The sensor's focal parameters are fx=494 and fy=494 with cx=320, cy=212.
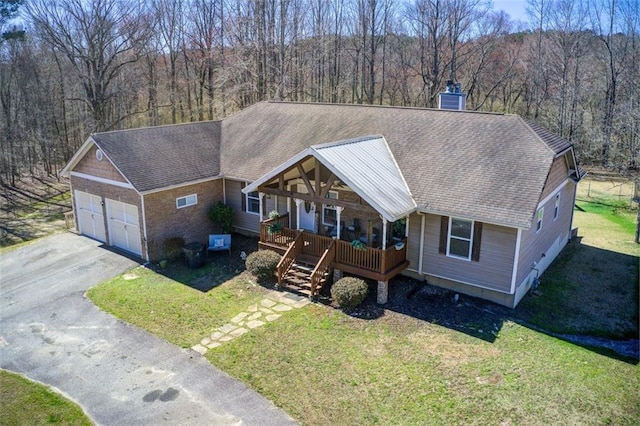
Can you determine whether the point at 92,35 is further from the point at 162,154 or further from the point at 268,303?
the point at 268,303

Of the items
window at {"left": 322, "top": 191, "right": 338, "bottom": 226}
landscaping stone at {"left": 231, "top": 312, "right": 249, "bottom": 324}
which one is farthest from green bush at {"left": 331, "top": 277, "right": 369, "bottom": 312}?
window at {"left": 322, "top": 191, "right": 338, "bottom": 226}

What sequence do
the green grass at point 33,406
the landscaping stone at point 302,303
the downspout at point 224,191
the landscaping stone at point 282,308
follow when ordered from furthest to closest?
the downspout at point 224,191
the landscaping stone at point 302,303
the landscaping stone at point 282,308
the green grass at point 33,406

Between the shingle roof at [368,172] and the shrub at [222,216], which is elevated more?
the shingle roof at [368,172]

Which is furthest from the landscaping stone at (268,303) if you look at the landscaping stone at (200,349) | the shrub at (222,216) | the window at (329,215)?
the shrub at (222,216)

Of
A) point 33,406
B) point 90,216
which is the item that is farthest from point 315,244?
point 90,216

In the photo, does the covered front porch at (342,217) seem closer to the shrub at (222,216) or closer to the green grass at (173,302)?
the green grass at (173,302)

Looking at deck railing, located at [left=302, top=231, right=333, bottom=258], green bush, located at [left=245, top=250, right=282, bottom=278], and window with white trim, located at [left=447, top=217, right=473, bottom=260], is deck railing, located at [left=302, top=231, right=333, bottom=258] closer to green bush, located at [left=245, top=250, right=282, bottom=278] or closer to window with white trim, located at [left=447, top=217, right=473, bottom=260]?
green bush, located at [left=245, top=250, right=282, bottom=278]
